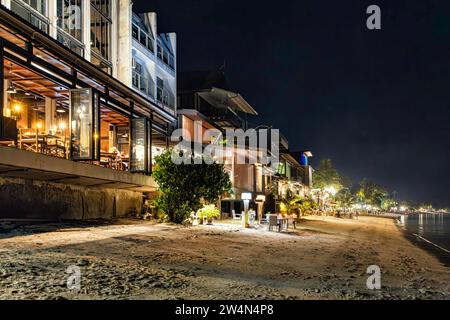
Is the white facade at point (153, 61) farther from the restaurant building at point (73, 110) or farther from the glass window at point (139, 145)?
the glass window at point (139, 145)

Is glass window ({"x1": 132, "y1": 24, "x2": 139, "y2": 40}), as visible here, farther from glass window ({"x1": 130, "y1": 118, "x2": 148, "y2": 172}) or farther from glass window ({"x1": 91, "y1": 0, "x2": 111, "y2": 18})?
glass window ({"x1": 130, "y1": 118, "x2": 148, "y2": 172})

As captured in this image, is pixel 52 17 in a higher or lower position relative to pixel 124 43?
lower

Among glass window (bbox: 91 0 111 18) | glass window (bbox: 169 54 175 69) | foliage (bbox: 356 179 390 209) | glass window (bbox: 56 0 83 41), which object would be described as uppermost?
glass window (bbox: 91 0 111 18)

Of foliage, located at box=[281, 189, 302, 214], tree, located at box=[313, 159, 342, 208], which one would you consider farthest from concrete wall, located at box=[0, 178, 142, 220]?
tree, located at box=[313, 159, 342, 208]

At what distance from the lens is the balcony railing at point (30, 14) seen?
16812 mm

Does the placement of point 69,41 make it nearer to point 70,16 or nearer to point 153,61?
point 70,16

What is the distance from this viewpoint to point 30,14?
1758 centimetres

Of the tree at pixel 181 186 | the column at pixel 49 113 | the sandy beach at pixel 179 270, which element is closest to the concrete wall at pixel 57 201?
the sandy beach at pixel 179 270

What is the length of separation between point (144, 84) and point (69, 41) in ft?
28.2

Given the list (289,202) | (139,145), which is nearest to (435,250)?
(289,202)

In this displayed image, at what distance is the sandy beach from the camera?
7.30m

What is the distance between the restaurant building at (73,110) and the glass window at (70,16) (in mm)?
47

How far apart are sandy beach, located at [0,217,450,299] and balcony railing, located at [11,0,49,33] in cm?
810

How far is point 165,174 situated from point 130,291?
46.3 ft
